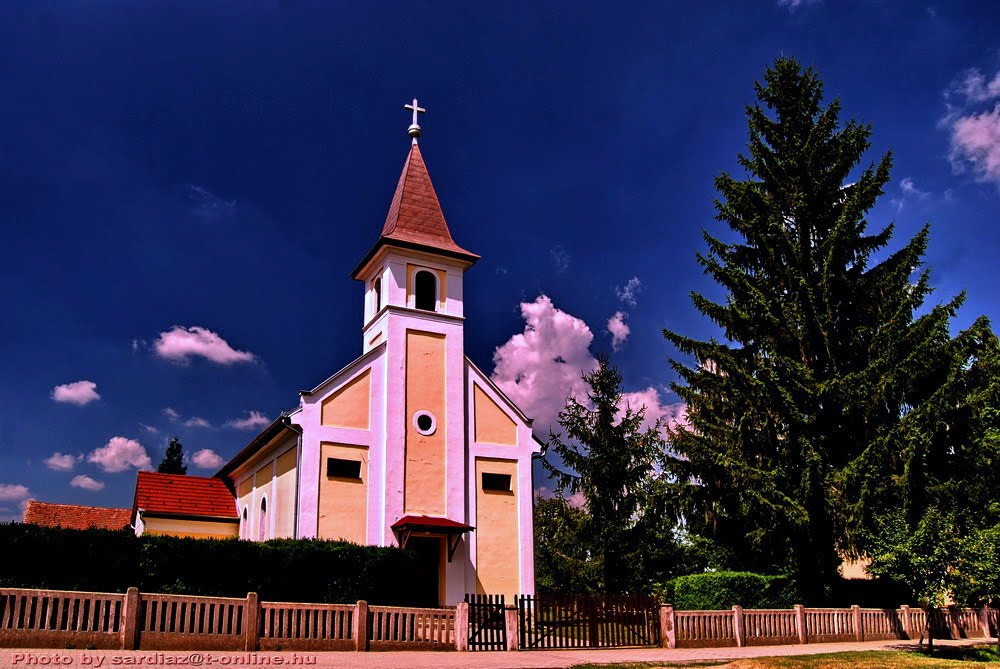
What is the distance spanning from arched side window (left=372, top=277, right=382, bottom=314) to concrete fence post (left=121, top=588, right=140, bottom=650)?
13.8 m

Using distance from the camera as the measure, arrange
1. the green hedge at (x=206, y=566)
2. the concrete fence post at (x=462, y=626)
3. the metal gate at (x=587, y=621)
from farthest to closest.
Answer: the metal gate at (x=587, y=621) → the concrete fence post at (x=462, y=626) → the green hedge at (x=206, y=566)

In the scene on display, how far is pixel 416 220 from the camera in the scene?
90.0ft

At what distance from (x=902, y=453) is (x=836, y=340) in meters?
4.47

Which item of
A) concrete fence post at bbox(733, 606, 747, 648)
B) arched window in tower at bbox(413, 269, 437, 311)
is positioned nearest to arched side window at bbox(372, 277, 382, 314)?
arched window in tower at bbox(413, 269, 437, 311)

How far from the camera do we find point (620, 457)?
32469mm

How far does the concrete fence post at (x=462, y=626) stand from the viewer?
53.5ft

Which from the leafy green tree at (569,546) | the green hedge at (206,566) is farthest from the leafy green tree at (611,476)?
A: the green hedge at (206,566)

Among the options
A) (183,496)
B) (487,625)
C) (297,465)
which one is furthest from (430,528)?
(183,496)

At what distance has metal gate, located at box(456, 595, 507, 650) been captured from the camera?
16.7 m

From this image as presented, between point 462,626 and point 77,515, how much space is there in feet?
94.4

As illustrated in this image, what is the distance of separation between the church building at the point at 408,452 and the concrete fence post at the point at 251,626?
6.75 metres

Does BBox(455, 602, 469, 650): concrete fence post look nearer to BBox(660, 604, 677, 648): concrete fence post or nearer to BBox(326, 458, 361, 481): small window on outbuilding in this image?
BBox(660, 604, 677, 648): concrete fence post

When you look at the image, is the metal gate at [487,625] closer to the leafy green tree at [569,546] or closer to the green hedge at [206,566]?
the green hedge at [206,566]

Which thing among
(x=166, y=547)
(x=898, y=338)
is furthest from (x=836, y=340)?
(x=166, y=547)
